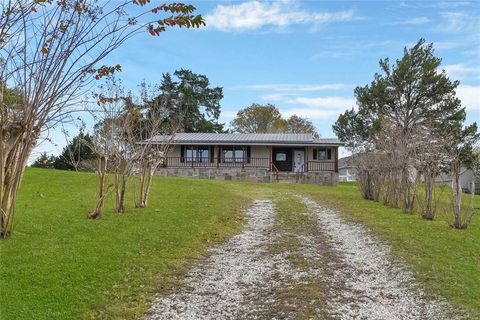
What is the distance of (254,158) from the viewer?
32688 millimetres

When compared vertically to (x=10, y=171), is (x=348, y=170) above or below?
above

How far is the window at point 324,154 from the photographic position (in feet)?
106

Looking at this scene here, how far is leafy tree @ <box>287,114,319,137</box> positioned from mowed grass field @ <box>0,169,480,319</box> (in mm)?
38948

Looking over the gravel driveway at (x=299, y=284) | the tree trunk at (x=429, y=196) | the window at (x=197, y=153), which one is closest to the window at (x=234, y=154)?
the window at (x=197, y=153)

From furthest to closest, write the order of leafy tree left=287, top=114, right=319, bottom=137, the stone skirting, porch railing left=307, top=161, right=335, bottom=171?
leafy tree left=287, top=114, right=319, bottom=137 → porch railing left=307, top=161, right=335, bottom=171 → the stone skirting

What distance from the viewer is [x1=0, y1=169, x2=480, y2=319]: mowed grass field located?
5176 mm

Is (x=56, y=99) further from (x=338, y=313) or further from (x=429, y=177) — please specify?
A: (x=429, y=177)

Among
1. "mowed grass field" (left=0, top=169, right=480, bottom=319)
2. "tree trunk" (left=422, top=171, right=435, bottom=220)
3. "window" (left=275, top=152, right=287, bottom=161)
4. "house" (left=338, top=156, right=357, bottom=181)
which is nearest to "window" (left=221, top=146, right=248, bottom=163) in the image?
"window" (left=275, top=152, right=287, bottom=161)

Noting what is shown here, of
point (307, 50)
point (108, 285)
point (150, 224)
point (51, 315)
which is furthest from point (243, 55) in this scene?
point (51, 315)

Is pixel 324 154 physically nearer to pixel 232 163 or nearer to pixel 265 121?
pixel 232 163

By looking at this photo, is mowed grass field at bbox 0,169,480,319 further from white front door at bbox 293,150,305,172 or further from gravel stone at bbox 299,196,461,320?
white front door at bbox 293,150,305,172

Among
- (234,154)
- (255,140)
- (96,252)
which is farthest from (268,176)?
(96,252)

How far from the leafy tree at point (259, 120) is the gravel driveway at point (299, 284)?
4443 centimetres

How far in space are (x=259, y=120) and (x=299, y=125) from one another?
16.0 feet
